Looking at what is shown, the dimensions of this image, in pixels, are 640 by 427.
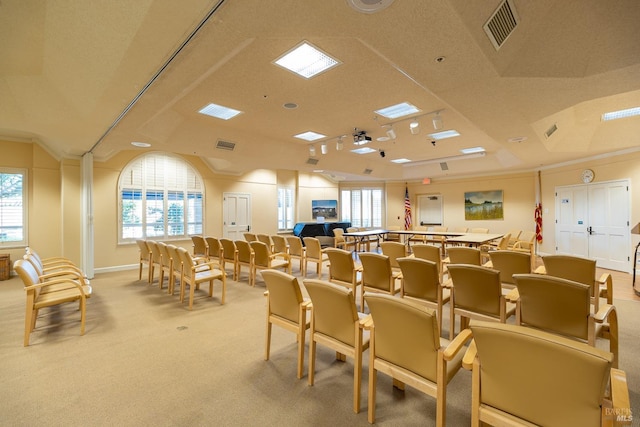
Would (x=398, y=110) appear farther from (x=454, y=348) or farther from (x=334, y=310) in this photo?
(x=454, y=348)

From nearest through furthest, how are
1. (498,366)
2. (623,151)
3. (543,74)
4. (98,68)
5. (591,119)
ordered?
(498,366), (98,68), (543,74), (591,119), (623,151)

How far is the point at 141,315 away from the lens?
160 inches

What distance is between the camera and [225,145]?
21.7ft

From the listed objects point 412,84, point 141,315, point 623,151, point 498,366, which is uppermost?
point 412,84

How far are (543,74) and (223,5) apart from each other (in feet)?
11.1

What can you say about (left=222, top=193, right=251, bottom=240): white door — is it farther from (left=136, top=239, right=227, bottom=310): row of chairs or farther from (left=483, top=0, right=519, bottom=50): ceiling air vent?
(left=483, top=0, right=519, bottom=50): ceiling air vent

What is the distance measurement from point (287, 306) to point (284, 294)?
13 cm

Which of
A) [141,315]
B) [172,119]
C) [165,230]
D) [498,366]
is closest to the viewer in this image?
[498,366]

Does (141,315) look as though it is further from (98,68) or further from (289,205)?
(289,205)

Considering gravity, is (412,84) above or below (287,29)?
above

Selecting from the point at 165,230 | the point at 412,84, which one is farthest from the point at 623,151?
the point at 165,230

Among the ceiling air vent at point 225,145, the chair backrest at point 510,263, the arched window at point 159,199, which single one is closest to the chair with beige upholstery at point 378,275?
the chair backrest at point 510,263

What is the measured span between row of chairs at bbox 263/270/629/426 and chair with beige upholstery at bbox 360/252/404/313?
152 cm

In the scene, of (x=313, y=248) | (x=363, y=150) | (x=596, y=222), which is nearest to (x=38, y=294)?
(x=313, y=248)
